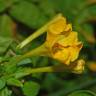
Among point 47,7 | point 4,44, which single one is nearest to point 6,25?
point 47,7

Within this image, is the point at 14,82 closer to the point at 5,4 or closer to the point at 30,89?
the point at 30,89

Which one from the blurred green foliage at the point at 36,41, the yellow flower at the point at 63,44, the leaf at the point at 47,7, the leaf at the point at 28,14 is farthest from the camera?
the leaf at the point at 47,7

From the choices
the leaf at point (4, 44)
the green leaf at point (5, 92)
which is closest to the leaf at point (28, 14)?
the leaf at point (4, 44)

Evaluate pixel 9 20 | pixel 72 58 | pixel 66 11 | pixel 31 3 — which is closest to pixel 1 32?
pixel 9 20

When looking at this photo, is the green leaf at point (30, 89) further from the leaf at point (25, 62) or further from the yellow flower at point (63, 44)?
the yellow flower at point (63, 44)

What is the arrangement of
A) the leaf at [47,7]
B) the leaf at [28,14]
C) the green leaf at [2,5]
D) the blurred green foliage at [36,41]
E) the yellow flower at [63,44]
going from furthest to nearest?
the leaf at [47,7] < the leaf at [28,14] < the green leaf at [2,5] < the blurred green foliage at [36,41] < the yellow flower at [63,44]

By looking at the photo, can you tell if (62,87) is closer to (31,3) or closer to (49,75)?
(49,75)

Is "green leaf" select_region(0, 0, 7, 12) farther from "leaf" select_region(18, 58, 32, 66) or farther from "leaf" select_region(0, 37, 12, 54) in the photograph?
"leaf" select_region(18, 58, 32, 66)
